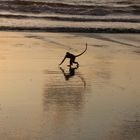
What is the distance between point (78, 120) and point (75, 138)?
77 cm

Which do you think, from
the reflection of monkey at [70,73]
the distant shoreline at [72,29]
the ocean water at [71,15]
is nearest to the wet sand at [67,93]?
the reflection of monkey at [70,73]

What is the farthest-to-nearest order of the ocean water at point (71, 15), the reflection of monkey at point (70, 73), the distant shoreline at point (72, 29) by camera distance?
1. the ocean water at point (71, 15)
2. the distant shoreline at point (72, 29)
3. the reflection of monkey at point (70, 73)

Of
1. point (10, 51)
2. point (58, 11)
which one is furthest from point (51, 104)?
point (58, 11)

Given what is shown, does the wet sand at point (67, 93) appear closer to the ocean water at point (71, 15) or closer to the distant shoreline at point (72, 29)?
the distant shoreline at point (72, 29)

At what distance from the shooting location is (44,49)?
12.7 meters

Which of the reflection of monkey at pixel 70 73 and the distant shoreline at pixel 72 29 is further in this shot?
the distant shoreline at pixel 72 29

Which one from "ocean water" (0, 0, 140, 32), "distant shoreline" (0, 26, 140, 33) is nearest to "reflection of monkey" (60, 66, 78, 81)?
"distant shoreline" (0, 26, 140, 33)

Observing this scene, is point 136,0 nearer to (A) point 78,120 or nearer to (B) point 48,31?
(B) point 48,31

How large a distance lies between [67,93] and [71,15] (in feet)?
51.5

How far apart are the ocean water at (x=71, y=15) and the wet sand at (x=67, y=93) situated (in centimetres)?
461

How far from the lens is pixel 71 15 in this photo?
77.6 feet

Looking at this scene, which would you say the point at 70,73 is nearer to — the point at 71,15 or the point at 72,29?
the point at 72,29

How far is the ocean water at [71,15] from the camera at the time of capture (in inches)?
722

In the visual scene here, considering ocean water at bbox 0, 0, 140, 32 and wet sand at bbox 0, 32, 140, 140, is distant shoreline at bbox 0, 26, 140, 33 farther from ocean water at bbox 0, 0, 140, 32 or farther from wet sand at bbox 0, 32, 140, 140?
wet sand at bbox 0, 32, 140, 140
